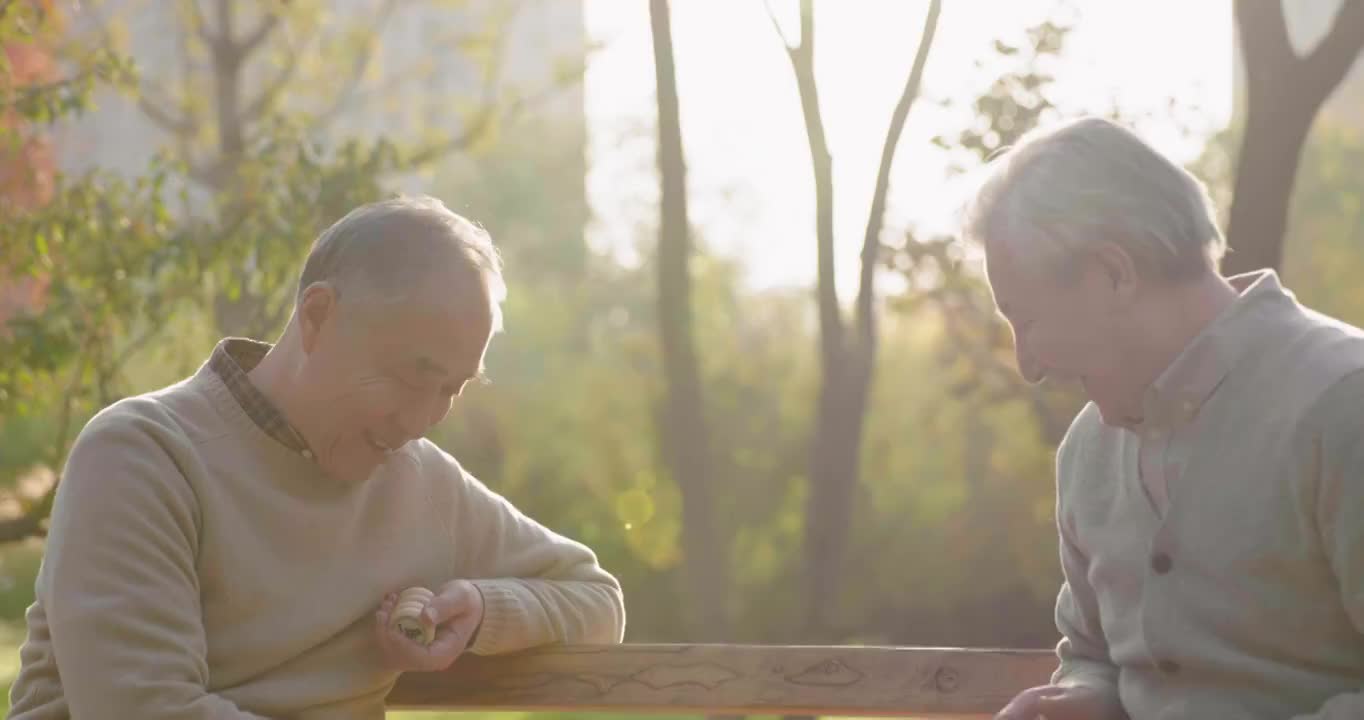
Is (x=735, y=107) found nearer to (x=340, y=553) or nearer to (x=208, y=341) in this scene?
(x=208, y=341)

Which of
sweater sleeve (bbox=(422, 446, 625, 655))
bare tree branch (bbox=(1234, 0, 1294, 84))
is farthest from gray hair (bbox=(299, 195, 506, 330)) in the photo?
bare tree branch (bbox=(1234, 0, 1294, 84))

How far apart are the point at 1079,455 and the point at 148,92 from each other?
14229 mm

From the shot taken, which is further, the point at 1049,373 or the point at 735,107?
the point at 735,107

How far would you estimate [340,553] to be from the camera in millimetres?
2688

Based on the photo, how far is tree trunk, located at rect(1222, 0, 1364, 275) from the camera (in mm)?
4289

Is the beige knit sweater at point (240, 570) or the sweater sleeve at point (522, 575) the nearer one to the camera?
the beige knit sweater at point (240, 570)

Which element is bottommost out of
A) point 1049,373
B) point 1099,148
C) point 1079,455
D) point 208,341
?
point 208,341

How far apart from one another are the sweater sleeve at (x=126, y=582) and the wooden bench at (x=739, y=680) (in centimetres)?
53

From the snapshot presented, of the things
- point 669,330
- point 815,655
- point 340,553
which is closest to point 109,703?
point 340,553

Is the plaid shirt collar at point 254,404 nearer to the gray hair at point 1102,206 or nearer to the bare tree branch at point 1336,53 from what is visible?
the gray hair at point 1102,206

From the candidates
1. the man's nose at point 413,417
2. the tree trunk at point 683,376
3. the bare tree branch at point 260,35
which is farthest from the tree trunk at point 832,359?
the bare tree branch at point 260,35

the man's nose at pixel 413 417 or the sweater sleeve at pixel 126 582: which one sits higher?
the man's nose at pixel 413 417

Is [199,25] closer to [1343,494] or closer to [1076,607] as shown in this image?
[1076,607]

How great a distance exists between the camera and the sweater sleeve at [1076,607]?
2.61 m
